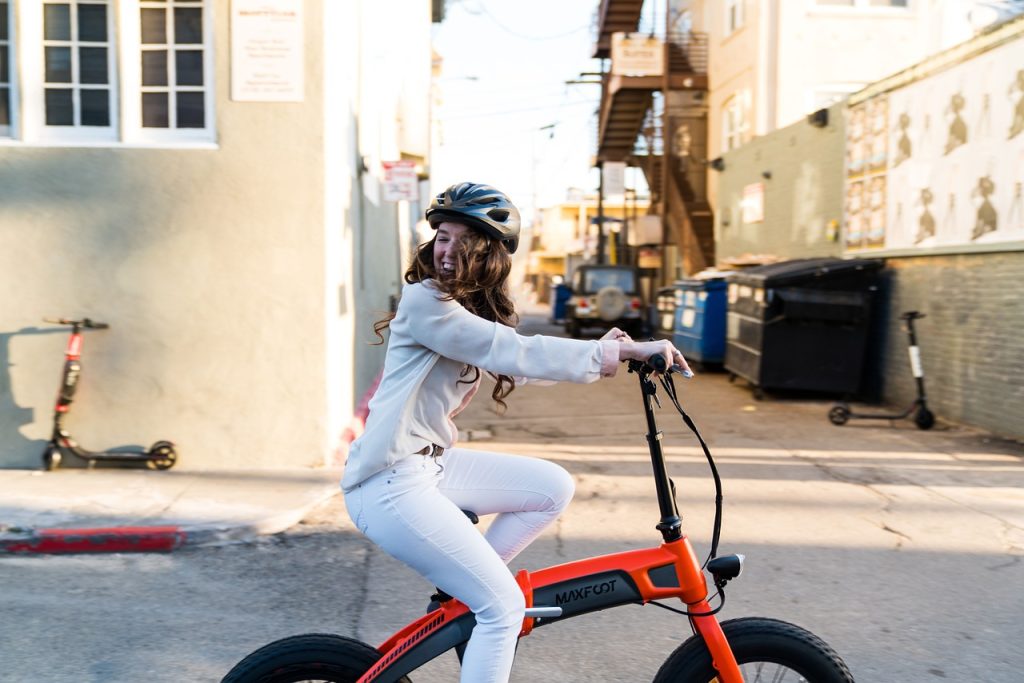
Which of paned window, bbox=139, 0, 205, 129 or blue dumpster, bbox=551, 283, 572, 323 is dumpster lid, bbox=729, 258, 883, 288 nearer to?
paned window, bbox=139, 0, 205, 129

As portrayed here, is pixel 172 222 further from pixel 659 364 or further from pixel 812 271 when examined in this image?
pixel 812 271

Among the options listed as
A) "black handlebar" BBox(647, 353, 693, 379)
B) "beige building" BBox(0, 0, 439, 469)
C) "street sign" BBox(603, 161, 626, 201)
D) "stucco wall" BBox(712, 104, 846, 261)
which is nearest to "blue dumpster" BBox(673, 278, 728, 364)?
"stucco wall" BBox(712, 104, 846, 261)

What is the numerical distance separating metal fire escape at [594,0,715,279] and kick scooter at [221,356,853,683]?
23481 millimetres

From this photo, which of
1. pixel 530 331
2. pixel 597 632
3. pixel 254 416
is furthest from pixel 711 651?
pixel 530 331

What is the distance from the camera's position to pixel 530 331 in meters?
28.5

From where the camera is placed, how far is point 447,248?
2.79 metres

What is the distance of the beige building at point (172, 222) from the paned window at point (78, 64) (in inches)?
0.6

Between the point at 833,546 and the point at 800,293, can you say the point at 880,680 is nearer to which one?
the point at 833,546

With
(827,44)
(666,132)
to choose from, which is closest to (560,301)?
(666,132)

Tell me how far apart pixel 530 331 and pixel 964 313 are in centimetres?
1824

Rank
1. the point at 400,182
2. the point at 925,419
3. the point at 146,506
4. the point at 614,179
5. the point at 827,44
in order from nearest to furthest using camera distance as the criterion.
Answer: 1. the point at 146,506
2. the point at 925,419
3. the point at 400,182
4. the point at 827,44
5. the point at 614,179

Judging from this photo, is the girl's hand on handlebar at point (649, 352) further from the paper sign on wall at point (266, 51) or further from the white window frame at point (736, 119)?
the white window frame at point (736, 119)

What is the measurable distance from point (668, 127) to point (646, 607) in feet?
72.9

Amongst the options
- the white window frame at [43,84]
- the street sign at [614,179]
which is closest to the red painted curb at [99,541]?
the white window frame at [43,84]
